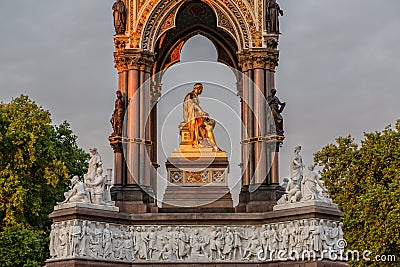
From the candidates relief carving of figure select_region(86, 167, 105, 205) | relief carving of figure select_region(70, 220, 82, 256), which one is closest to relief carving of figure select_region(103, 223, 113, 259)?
relief carving of figure select_region(86, 167, 105, 205)

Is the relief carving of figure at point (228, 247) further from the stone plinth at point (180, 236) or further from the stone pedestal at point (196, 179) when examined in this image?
the stone pedestal at point (196, 179)

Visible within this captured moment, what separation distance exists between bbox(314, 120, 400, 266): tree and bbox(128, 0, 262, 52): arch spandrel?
14.5m

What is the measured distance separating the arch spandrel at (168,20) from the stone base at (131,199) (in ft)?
16.6

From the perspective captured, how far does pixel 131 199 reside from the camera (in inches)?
1247

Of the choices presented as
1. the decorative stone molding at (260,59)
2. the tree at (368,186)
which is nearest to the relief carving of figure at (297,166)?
the decorative stone molding at (260,59)

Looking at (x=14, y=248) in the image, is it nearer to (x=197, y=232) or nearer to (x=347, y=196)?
(x=197, y=232)

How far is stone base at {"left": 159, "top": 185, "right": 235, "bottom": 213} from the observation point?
32.9m

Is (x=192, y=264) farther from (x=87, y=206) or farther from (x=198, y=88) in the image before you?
(x=198, y=88)

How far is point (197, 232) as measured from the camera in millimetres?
31312

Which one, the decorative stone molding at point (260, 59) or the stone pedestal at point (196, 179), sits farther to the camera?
the stone pedestal at point (196, 179)

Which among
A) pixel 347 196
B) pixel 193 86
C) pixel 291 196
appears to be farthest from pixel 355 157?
pixel 291 196

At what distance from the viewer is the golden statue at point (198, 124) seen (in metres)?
34.5

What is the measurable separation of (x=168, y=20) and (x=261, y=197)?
7.23 metres

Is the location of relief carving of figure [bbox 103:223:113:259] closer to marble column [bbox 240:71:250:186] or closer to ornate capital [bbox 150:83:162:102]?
marble column [bbox 240:71:250:186]
